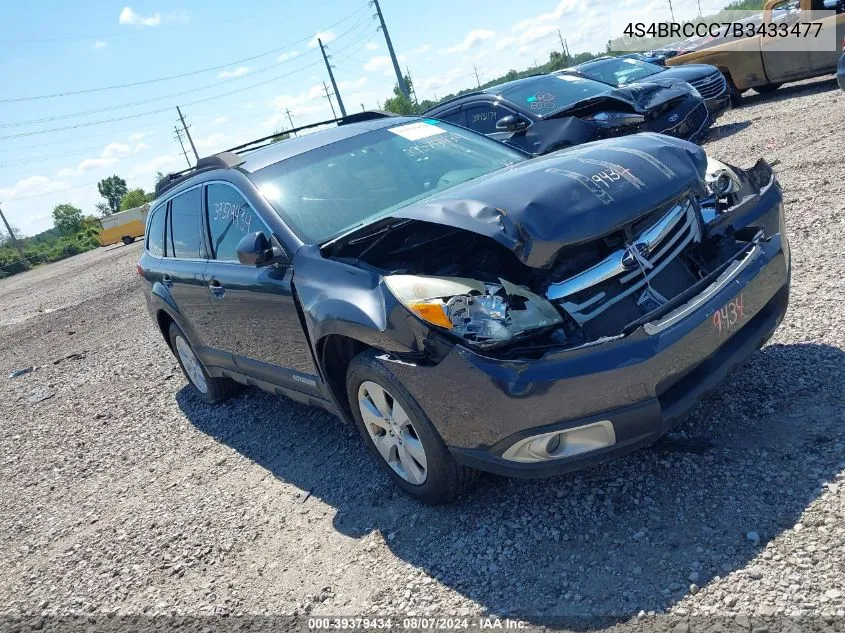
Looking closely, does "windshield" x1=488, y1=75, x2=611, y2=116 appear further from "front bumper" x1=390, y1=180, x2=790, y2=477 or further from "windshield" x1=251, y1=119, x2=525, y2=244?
"front bumper" x1=390, y1=180, x2=790, y2=477

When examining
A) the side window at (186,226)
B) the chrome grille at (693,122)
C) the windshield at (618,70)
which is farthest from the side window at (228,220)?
the windshield at (618,70)

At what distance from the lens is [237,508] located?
425cm

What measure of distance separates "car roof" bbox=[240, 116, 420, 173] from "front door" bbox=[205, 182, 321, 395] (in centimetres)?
27

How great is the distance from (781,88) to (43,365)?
14.7m

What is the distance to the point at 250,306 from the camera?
4.39m

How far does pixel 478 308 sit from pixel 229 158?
2.64m

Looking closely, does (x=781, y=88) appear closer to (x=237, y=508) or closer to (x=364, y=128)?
(x=364, y=128)

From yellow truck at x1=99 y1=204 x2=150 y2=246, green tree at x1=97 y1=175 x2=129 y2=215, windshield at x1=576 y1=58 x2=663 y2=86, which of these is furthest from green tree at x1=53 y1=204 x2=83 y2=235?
windshield at x1=576 y1=58 x2=663 y2=86

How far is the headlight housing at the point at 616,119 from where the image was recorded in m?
9.05

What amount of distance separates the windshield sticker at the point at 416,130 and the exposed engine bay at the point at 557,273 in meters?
1.38

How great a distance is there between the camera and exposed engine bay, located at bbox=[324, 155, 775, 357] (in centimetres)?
297

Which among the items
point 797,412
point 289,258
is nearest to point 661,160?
point 797,412

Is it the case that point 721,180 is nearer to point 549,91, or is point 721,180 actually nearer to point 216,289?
point 216,289

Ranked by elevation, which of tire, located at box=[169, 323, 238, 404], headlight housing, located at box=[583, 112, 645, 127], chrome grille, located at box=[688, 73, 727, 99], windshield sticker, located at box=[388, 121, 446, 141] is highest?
windshield sticker, located at box=[388, 121, 446, 141]
